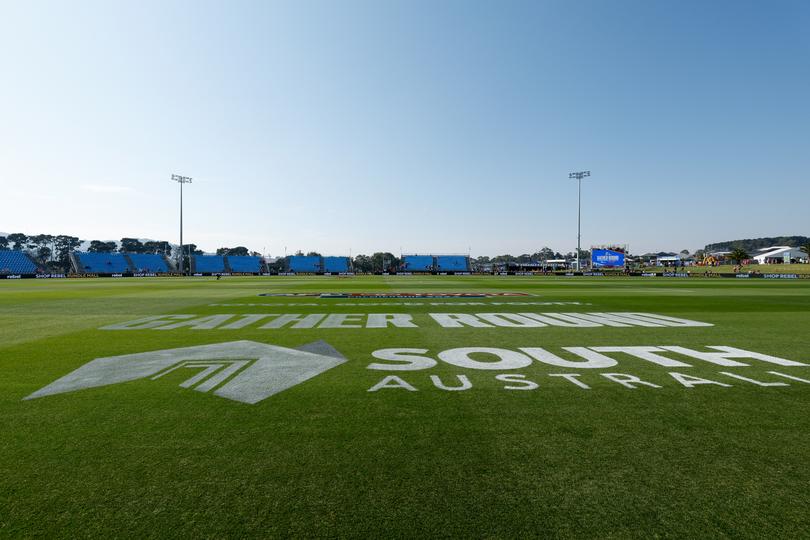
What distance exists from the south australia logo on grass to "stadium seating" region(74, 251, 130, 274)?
372 ft

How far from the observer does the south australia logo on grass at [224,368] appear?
6.01m

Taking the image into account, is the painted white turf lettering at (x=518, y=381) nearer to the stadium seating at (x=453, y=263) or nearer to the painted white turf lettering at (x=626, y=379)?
the painted white turf lettering at (x=626, y=379)

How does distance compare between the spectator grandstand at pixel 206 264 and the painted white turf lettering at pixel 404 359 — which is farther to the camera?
the spectator grandstand at pixel 206 264

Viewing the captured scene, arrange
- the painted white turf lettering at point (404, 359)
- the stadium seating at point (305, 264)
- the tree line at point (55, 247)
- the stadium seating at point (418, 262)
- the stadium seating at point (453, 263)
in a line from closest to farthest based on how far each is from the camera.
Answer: the painted white turf lettering at point (404, 359) → the stadium seating at point (305, 264) → the stadium seating at point (418, 262) → the stadium seating at point (453, 263) → the tree line at point (55, 247)

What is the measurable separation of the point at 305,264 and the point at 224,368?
364 feet

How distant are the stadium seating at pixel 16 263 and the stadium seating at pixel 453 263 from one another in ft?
336

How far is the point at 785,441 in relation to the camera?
416 centimetres

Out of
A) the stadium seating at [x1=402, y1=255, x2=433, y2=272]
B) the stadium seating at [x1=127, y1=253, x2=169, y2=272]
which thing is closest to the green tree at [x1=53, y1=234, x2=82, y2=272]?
the stadium seating at [x1=127, y1=253, x2=169, y2=272]

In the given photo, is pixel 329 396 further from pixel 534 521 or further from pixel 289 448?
pixel 534 521

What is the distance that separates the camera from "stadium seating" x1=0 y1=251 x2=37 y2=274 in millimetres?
97938

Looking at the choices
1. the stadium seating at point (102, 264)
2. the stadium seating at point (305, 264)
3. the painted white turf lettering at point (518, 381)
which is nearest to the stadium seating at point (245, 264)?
the stadium seating at point (305, 264)

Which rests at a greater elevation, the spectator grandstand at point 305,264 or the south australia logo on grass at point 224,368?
the spectator grandstand at point 305,264

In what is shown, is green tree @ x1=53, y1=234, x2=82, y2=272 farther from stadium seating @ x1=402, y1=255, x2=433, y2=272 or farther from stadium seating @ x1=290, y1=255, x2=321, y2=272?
stadium seating @ x1=402, y1=255, x2=433, y2=272

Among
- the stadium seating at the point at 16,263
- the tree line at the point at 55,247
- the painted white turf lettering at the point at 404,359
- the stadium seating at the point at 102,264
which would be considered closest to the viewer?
the painted white turf lettering at the point at 404,359
